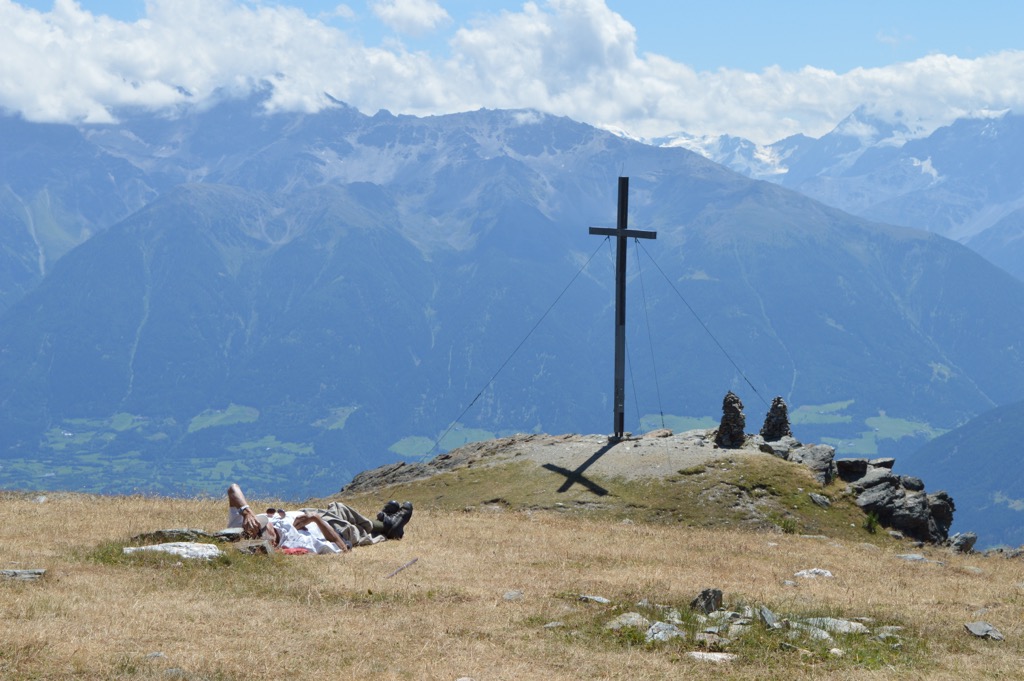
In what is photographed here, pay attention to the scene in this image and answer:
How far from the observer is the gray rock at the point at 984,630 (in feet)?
56.7

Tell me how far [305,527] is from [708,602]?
9.51 m

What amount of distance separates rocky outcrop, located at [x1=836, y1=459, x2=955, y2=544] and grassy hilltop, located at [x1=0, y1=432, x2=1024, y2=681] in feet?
14.8

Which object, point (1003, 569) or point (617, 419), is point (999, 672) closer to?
point (1003, 569)

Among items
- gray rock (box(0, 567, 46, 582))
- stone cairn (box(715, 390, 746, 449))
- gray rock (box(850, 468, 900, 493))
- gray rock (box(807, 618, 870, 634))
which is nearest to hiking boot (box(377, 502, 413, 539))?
gray rock (box(0, 567, 46, 582))

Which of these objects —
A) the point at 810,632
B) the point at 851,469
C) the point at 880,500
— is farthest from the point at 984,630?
the point at 851,469

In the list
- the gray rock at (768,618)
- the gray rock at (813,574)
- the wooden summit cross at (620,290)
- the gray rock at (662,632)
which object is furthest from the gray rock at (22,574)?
the wooden summit cross at (620,290)

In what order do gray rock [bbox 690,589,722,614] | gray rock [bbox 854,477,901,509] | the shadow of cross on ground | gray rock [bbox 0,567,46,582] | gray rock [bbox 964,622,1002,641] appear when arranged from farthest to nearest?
the shadow of cross on ground, gray rock [bbox 854,477,901,509], gray rock [bbox 0,567,46,582], gray rock [bbox 690,589,722,614], gray rock [bbox 964,622,1002,641]

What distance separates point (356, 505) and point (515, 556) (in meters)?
13.3

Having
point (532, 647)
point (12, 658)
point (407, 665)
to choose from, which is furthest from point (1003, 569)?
point (12, 658)

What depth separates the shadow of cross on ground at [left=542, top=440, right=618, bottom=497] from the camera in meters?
37.1

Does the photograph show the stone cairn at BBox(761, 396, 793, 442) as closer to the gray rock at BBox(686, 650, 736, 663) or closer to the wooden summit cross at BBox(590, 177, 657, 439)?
the wooden summit cross at BBox(590, 177, 657, 439)

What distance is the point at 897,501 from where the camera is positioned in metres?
37.2

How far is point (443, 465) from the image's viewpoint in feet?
153

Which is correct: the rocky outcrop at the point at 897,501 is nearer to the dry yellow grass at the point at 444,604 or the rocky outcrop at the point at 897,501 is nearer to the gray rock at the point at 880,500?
the gray rock at the point at 880,500
